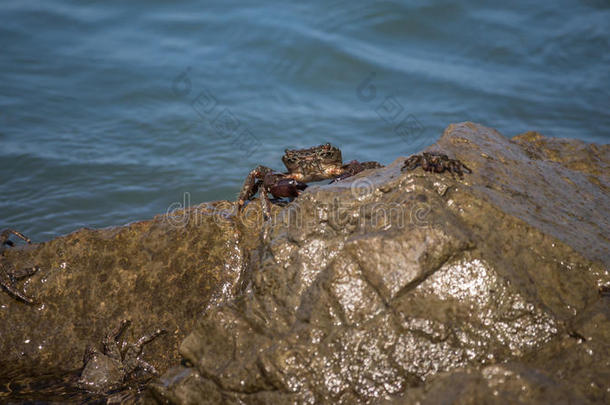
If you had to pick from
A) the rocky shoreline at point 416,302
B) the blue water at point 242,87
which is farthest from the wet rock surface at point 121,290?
the blue water at point 242,87

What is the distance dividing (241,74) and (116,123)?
314cm

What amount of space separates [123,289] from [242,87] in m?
8.24

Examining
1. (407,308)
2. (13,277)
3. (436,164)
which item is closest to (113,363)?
(13,277)

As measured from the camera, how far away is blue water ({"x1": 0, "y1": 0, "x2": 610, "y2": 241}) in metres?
9.29

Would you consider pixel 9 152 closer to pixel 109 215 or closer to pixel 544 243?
pixel 109 215

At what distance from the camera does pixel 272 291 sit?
3.81m

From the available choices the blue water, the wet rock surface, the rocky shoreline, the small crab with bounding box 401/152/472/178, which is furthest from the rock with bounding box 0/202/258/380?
the blue water

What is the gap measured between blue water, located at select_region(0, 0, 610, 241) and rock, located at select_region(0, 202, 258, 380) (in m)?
3.31

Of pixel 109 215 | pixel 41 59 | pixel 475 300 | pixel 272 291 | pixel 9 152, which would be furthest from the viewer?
pixel 41 59

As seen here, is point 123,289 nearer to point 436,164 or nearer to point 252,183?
point 252,183

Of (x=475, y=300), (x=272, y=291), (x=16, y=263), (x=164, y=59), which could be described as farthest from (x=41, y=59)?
(x=475, y=300)

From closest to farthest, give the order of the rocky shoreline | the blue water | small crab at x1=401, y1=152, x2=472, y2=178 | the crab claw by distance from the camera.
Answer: the rocky shoreline < small crab at x1=401, y1=152, x2=472, y2=178 < the crab claw < the blue water

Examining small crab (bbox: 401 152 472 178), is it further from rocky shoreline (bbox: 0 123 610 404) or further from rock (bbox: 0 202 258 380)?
rock (bbox: 0 202 258 380)

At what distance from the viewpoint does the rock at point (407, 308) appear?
3.47 meters
